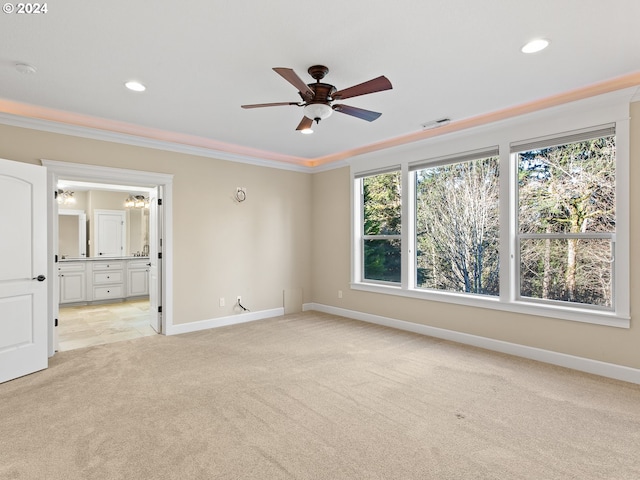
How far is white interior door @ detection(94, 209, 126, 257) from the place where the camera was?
7.95 meters

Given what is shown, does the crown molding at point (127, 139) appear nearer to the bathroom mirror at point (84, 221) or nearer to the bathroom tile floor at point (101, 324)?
the bathroom tile floor at point (101, 324)

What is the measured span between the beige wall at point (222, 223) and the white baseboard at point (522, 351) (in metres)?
1.65

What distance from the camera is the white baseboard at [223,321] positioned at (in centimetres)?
487

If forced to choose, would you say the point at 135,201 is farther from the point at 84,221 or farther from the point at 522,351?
the point at 522,351

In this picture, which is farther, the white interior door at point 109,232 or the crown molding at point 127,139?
the white interior door at point 109,232

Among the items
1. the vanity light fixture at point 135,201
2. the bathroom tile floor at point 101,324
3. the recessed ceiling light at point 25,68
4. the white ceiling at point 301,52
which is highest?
the white ceiling at point 301,52

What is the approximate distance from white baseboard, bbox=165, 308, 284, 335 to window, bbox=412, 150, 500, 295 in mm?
2440

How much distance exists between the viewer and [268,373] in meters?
3.41

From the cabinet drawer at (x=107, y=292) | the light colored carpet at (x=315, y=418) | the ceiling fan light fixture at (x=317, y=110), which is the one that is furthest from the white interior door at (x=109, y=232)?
the ceiling fan light fixture at (x=317, y=110)

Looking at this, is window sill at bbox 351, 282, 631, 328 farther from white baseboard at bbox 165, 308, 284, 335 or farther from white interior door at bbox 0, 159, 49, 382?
white interior door at bbox 0, 159, 49, 382

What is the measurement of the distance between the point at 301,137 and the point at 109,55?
2.56 metres

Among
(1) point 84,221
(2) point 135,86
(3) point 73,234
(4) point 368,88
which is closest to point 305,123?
(4) point 368,88

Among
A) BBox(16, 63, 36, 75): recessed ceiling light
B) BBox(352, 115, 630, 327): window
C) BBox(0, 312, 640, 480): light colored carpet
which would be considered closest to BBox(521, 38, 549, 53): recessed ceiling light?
BBox(352, 115, 630, 327): window

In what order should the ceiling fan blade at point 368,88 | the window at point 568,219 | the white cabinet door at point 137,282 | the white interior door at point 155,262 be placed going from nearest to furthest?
1. the ceiling fan blade at point 368,88
2. the window at point 568,219
3. the white interior door at point 155,262
4. the white cabinet door at point 137,282
